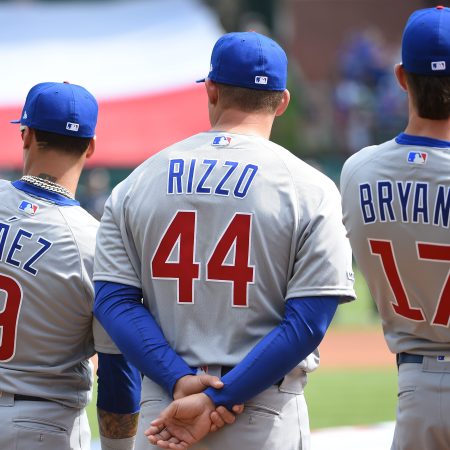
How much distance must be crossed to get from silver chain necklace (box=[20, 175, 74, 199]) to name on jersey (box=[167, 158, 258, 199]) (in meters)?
0.57

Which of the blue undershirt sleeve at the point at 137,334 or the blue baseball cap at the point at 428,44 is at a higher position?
the blue baseball cap at the point at 428,44

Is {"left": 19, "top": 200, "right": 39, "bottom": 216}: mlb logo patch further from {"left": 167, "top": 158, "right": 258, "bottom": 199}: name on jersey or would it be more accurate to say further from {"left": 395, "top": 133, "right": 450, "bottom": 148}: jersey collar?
{"left": 395, "top": 133, "right": 450, "bottom": 148}: jersey collar

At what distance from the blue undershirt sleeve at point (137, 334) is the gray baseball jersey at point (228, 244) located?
0.13 ft

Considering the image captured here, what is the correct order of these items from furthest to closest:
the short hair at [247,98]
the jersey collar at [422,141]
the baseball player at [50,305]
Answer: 1. the baseball player at [50,305]
2. the jersey collar at [422,141]
3. the short hair at [247,98]

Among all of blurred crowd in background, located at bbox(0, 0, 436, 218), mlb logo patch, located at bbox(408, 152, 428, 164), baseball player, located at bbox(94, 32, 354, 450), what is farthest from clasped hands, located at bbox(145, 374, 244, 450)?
blurred crowd in background, located at bbox(0, 0, 436, 218)

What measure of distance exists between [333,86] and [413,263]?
2371cm

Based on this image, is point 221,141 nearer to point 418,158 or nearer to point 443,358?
point 418,158

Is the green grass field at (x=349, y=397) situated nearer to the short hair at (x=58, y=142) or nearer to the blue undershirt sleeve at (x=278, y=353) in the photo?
the short hair at (x=58, y=142)

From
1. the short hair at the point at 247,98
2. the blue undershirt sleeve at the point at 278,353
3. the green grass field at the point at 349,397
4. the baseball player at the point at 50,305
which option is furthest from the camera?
the green grass field at the point at 349,397

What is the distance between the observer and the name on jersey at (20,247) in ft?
11.9

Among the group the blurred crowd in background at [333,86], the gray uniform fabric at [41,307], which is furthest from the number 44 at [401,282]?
the blurred crowd in background at [333,86]

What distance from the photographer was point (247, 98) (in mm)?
3402

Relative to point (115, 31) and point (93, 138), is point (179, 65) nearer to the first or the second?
point (115, 31)

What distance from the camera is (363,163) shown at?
3.63 metres
